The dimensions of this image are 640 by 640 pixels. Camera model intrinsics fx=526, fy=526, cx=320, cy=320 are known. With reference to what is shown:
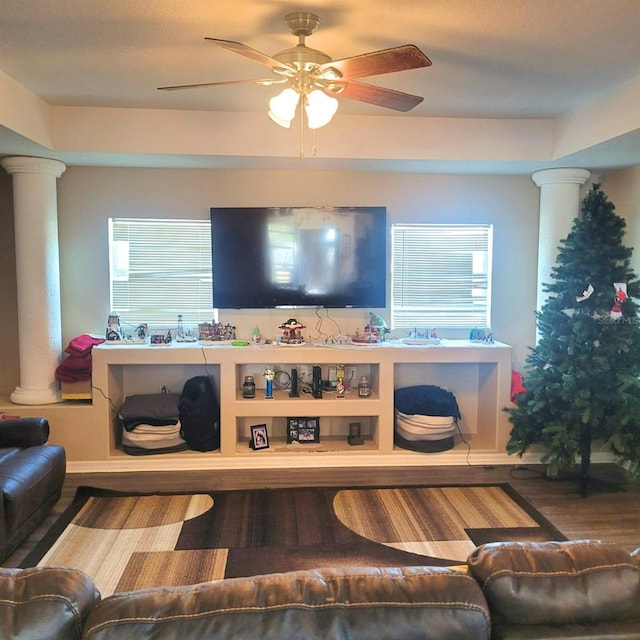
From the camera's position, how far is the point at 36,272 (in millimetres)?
3875

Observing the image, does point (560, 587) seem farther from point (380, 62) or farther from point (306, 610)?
point (380, 62)

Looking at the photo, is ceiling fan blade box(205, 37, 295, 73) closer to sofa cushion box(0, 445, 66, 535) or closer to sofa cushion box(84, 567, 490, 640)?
sofa cushion box(84, 567, 490, 640)

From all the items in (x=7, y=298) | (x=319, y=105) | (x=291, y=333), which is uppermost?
(x=319, y=105)

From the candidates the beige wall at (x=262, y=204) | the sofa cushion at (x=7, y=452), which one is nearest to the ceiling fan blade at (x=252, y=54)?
the beige wall at (x=262, y=204)

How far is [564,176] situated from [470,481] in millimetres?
2458

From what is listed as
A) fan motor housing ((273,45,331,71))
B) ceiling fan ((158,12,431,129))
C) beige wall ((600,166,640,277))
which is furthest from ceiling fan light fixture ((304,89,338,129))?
beige wall ((600,166,640,277))

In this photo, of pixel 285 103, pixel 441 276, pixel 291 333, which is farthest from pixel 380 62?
pixel 441 276

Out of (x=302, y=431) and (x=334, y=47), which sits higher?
(x=334, y=47)

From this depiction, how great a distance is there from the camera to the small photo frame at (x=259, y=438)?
4.12 meters

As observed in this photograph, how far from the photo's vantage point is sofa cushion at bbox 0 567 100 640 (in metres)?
0.96

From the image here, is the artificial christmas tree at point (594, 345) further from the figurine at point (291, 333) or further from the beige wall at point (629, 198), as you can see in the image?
the figurine at point (291, 333)

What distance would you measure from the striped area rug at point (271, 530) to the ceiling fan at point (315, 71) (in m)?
2.20

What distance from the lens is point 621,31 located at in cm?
243

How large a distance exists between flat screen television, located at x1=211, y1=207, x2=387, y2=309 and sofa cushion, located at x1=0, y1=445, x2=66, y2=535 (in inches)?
64.7
